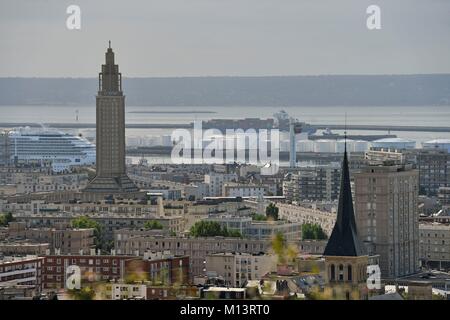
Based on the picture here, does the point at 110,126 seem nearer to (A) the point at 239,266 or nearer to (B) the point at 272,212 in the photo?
(B) the point at 272,212

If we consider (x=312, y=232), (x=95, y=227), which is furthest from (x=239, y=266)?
(x=95, y=227)

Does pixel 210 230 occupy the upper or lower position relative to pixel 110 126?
lower

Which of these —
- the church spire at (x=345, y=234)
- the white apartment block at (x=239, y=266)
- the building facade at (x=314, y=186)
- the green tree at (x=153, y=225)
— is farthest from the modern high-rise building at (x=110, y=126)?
the church spire at (x=345, y=234)

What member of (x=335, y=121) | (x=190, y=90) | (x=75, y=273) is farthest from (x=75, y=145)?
(x=75, y=273)

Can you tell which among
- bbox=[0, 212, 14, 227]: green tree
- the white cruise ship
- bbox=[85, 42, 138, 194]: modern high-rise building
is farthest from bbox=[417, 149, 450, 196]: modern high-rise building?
the white cruise ship

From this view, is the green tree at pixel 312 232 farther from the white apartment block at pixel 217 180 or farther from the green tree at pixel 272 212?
the white apartment block at pixel 217 180

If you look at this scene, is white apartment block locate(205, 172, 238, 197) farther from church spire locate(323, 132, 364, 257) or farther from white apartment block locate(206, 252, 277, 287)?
church spire locate(323, 132, 364, 257)

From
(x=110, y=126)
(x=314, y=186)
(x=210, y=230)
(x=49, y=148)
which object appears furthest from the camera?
(x=49, y=148)
